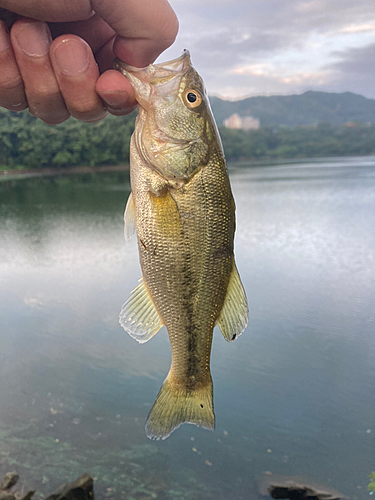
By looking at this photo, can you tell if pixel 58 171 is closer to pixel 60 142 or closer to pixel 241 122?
pixel 60 142

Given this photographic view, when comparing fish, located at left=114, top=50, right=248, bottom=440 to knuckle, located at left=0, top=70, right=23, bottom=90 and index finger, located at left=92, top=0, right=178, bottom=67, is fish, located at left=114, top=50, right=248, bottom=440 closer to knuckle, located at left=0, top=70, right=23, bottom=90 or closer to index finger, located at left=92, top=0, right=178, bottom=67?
index finger, located at left=92, top=0, right=178, bottom=67

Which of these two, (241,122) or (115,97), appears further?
(241,122)

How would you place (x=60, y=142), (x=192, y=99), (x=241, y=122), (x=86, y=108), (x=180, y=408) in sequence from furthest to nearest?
(x=241, y=122)
(x=60, y=142)
(x=86, y=108)
(x=180, y=408)
(x=192, y=99)

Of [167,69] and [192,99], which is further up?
[167,69]

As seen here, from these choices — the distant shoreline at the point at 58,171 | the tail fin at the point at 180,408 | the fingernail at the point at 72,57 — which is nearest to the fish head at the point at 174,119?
the fingernail at the point at 72,57

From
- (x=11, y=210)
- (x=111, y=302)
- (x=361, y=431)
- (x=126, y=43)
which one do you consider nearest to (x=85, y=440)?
(x=361, y=431)

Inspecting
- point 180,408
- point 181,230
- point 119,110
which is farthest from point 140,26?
point 180,408

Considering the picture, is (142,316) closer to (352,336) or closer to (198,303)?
(198,303)
